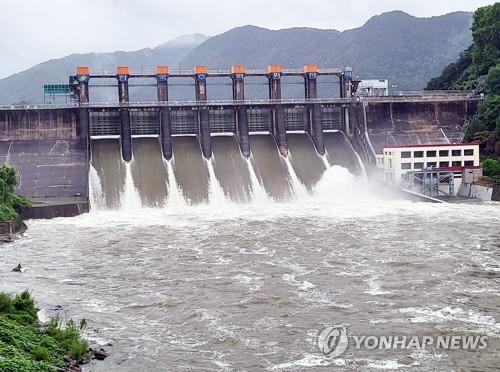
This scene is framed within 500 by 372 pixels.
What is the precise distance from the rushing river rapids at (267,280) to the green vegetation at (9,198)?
1288 mm

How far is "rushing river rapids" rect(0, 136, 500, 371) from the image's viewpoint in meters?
15.7

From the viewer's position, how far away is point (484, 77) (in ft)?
181

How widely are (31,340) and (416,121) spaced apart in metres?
40.6

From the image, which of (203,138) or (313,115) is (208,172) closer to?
(203,138)

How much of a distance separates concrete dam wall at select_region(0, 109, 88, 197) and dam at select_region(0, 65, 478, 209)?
0.21 feet

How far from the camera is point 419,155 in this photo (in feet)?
141

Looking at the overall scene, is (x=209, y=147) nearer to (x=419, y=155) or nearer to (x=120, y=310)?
(x=419, y=155)

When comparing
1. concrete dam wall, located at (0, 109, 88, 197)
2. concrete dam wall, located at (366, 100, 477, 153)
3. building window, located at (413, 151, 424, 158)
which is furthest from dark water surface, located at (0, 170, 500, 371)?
concrete dam wall, located at (366, 100, 477, 153)

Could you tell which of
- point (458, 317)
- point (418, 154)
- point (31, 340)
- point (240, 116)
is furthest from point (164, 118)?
point (31, 340)

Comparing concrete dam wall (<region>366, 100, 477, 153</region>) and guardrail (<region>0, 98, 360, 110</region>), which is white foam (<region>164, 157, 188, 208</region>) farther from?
→ concrete dam wall (<region>366, 100, 477, 153</region>)

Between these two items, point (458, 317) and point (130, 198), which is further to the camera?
point (130, 198)

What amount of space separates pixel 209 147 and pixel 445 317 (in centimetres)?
2921

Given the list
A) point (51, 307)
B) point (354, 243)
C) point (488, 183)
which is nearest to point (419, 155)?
point (488, 183)

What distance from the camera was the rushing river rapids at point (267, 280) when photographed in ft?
51.4
